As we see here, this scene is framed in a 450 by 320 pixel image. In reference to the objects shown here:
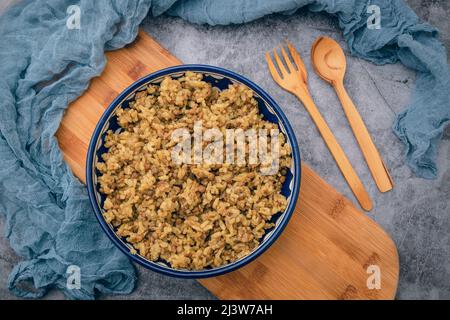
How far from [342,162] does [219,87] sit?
0.74 meters

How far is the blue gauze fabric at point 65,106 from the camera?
2.36 meters

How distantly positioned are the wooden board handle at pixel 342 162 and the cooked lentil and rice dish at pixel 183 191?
0.37 m

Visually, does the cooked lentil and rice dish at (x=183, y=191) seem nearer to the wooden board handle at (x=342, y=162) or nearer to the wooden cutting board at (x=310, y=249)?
the wooden cutting board at (x=310, y=249)

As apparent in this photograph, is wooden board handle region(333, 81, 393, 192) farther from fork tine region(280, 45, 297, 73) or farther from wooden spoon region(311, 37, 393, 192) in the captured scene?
fork tine region(280, 45, 297, 73)

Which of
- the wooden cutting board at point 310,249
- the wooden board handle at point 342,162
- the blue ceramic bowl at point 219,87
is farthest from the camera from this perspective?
the wooden board handle at point 342,162

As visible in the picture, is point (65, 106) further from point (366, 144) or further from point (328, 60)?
point (366, 144)

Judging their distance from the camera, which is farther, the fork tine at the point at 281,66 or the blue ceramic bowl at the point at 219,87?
the fork tine at the point at 281,66

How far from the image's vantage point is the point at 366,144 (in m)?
2.46

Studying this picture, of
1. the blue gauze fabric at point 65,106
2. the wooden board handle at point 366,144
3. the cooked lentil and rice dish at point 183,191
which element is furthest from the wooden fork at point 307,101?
the cooked lentil and rice dish at point 183,191

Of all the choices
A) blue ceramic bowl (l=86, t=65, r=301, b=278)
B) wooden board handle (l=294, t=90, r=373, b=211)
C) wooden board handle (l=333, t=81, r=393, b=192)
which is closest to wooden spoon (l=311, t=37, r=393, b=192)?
wooden board handle (l=333, t=81, r=393, b=192)

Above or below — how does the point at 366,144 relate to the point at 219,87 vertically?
below

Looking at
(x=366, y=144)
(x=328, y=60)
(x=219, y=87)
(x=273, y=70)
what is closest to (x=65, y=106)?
(x=219, y=87)

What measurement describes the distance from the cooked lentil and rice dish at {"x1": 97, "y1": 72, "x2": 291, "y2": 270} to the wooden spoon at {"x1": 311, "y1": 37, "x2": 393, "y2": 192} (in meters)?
0.52

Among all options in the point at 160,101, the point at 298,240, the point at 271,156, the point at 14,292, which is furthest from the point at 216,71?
the point at 14,292
